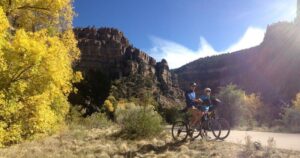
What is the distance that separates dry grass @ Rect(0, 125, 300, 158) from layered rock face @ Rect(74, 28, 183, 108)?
131m

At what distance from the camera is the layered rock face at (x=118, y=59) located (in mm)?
160750

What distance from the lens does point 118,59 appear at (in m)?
172

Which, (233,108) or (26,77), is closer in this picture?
(26,77)

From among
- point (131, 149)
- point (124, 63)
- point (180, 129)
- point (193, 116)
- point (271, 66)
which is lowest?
point (131, 149)

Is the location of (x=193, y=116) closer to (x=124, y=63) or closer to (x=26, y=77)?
(x=26, y=77)

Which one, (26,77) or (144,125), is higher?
(26,77)

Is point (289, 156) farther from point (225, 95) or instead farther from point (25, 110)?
point (225, 95)

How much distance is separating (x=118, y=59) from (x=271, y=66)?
196ft

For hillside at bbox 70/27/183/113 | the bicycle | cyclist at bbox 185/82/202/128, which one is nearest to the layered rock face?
hillside at bbox 70/27/183/113

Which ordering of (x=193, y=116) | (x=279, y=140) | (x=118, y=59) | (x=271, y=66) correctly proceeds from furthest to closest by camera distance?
(x=271, y=66) → (x=118, y=59) → (x=279, y=140) → (x=193, y=116)

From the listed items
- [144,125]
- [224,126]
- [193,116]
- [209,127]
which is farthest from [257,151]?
[144,125]

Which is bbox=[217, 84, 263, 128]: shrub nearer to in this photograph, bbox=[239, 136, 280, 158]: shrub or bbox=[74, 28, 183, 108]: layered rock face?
bbox=[239, 136, 280, 158]: shrub

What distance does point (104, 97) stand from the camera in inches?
2557

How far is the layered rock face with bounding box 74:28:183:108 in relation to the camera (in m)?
161
